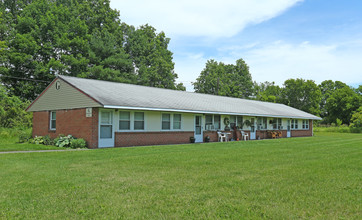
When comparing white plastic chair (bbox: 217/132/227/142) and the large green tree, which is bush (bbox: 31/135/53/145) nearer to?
white plastic chair (bbox: 217/132/227/142)

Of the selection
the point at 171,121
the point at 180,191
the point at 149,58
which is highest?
the point at 149,58

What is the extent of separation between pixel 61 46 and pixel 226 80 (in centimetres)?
3515

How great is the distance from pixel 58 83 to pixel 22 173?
42.1ft

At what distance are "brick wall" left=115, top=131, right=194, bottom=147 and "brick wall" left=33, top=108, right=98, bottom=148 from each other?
4.90 ft

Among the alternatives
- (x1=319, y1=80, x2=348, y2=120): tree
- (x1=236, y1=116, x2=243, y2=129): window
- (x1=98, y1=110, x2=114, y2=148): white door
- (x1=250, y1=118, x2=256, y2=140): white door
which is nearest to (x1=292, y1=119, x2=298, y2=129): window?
(x1=250, y1=118, x2=256, y2=140): white door

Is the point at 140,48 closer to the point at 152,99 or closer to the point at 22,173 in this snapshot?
the point at 152,99

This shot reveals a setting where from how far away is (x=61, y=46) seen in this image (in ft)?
112

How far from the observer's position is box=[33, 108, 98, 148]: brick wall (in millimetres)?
16469

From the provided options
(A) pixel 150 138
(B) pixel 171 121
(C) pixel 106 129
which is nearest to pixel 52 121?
(C) pixel 106 129

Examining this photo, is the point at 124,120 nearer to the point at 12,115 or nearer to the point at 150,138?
the point at 150,138

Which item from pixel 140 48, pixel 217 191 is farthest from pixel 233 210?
pixel 140 48

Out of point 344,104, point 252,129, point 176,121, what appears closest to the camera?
point 176,121

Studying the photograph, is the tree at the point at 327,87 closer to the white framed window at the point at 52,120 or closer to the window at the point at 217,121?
the window at the point at 217,121

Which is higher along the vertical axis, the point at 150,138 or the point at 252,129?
the point at 252,129
